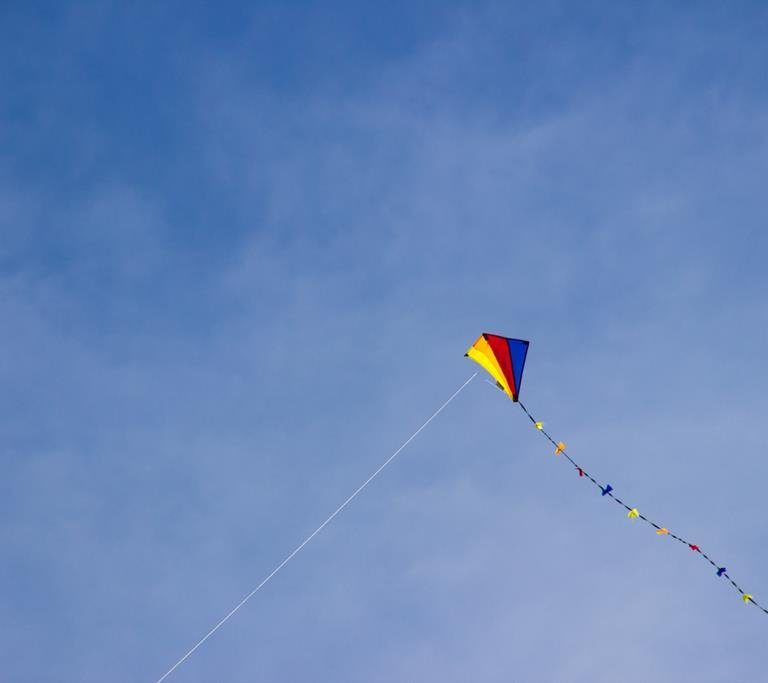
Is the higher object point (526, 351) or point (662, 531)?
point (526, 351)

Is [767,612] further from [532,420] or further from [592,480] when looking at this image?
[532,420]

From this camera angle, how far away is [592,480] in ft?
64.9

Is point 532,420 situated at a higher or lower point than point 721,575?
higher

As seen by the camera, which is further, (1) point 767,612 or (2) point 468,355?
(2) point 468,355

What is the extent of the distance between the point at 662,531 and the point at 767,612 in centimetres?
296

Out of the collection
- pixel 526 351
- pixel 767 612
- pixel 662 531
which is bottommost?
pixel 767 612

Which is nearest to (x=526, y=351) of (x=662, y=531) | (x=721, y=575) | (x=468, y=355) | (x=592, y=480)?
(x=468, y=355)

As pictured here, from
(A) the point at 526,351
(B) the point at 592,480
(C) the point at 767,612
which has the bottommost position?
(C) the point at 767,612

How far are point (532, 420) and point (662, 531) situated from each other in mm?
4022

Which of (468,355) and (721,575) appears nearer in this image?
(721,575)

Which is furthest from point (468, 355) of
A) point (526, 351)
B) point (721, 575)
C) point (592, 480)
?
point (721, 575)

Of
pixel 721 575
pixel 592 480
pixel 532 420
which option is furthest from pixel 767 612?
pixel 532 420

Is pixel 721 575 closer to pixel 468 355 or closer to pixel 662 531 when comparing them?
pixel 662 531

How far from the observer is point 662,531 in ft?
64.3
